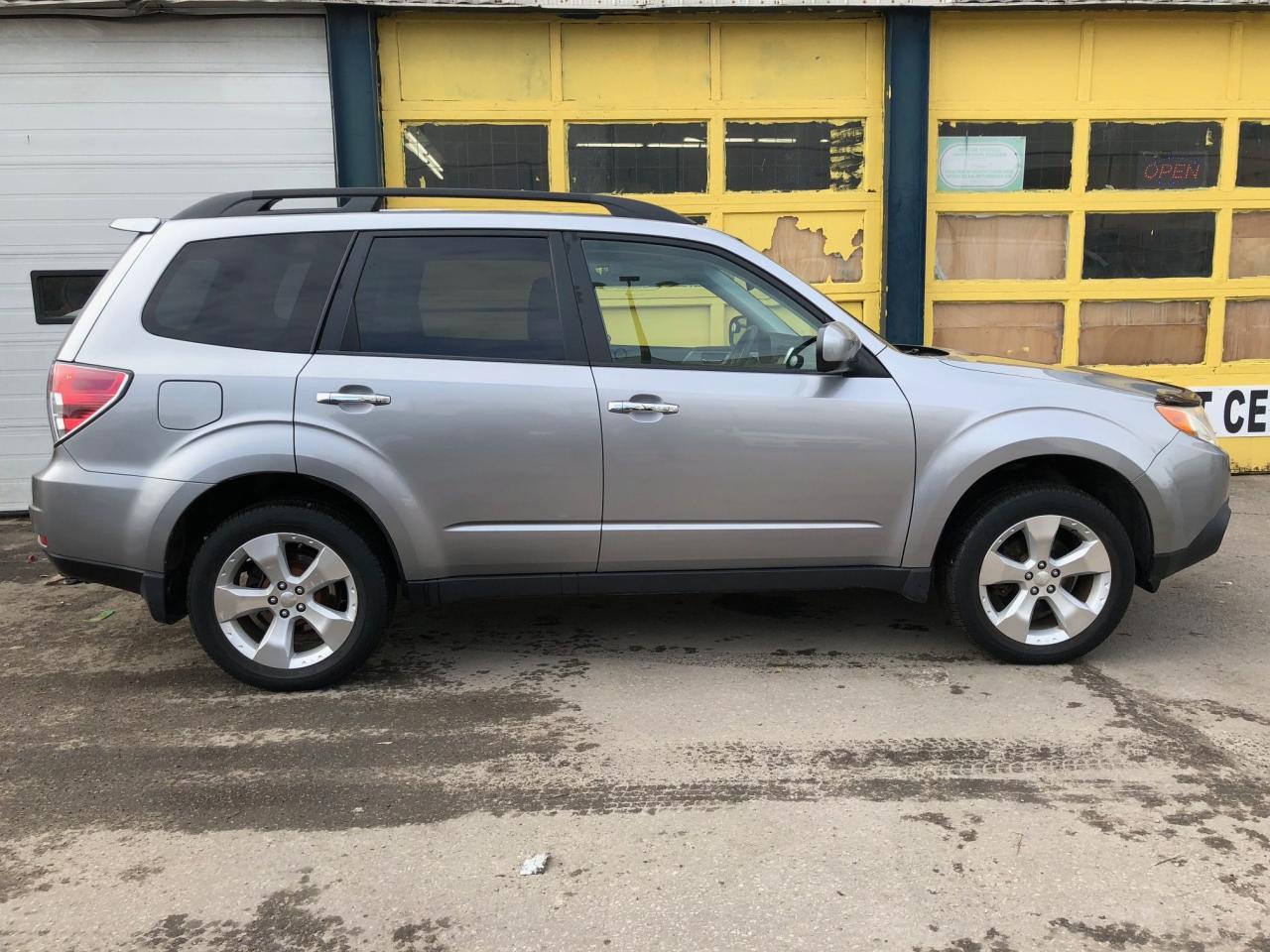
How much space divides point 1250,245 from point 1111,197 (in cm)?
120

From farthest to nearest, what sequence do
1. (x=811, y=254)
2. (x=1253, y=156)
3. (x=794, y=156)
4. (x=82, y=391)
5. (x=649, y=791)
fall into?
(x=1253, y=156) → (x=811, y=254) → (x=794, y=156) → (x=82, y=391) → (x=649, y=791)

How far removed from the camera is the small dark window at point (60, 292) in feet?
23.1

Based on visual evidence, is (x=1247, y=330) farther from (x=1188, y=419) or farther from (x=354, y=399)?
(x=354, y=399)

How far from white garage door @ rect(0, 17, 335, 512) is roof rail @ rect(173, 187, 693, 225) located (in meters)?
3.29

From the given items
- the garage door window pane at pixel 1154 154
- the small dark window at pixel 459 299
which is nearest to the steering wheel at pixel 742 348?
the small dark window at pixel 459 299

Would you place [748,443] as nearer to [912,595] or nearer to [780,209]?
[912,595]

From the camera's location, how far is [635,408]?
3.81 meters

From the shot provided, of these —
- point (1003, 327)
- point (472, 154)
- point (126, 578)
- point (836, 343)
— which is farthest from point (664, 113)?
point (126, 578)

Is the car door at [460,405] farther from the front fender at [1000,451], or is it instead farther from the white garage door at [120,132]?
the white garage door at [120,132]

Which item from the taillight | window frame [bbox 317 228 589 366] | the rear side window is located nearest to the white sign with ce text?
window frame [bbox 317 228 589 366]

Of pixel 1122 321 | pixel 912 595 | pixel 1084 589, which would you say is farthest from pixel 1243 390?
pixel 912 595

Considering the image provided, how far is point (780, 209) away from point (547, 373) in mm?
4132

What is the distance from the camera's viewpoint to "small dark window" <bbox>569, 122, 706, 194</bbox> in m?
7.29

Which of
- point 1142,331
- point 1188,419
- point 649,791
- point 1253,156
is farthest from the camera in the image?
point 1142,331
